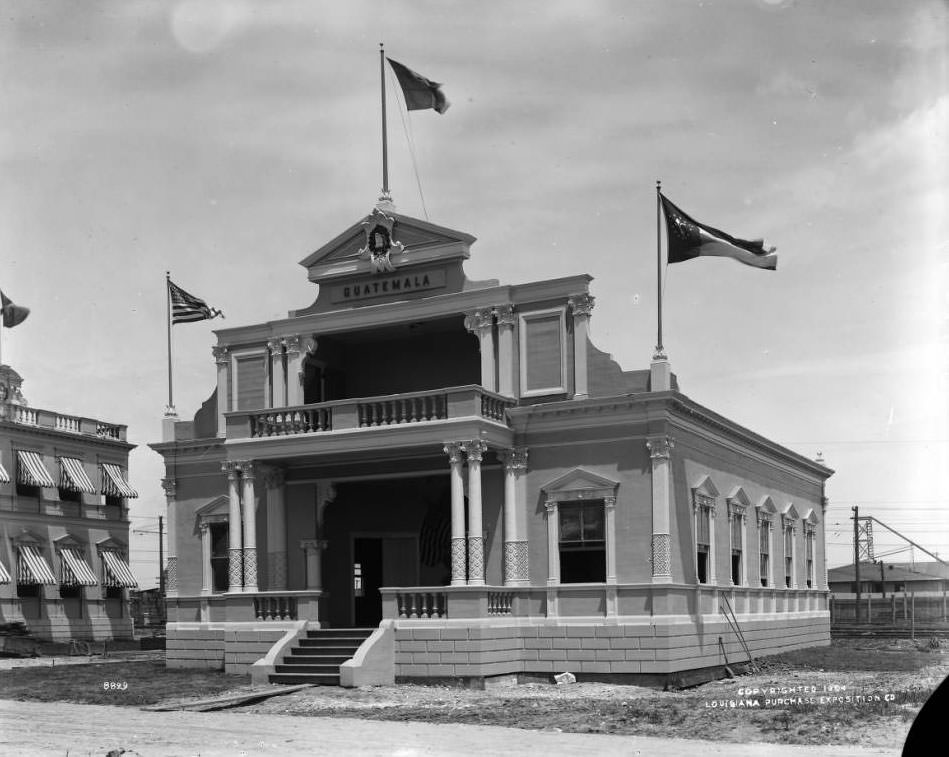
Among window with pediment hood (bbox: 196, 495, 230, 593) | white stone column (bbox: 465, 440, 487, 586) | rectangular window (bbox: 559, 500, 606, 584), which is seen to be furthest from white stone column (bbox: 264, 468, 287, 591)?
rectangular window (bbox: 559, 500, 606, 584)

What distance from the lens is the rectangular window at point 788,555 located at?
3347 centimetres

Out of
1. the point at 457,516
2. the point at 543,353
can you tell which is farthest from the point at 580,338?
the point at 457,516

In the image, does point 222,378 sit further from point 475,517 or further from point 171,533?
point 475,517

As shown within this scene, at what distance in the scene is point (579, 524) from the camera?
24812 millimetres

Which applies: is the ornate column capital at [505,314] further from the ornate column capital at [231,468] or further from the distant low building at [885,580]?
the distant low building at [885,580]

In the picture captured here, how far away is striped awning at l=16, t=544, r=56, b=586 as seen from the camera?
4212cm

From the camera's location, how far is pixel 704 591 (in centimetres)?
2591

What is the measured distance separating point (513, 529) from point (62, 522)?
24152 millimetres

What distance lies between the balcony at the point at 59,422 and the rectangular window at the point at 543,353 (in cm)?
2418

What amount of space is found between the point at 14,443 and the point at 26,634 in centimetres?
637

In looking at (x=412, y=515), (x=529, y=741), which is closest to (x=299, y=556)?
(x=412, y=515)

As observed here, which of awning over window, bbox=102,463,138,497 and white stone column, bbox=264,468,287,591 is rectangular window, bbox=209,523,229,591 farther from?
awning over window, bbox=102,463,138,497

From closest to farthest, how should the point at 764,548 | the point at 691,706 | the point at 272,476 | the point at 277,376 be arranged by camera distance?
the point at 691,706 < the point at 272,476 < the point at 277,376 < the point at 764,548

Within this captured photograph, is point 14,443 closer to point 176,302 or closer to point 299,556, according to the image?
point 176,302
